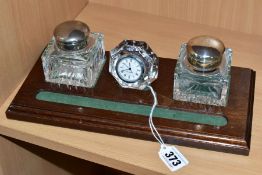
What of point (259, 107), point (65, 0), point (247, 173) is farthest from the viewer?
point (65, 0)

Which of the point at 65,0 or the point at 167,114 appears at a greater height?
the point at 65,0

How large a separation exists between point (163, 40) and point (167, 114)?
238 millimetres

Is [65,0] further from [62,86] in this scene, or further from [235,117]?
[235,117]

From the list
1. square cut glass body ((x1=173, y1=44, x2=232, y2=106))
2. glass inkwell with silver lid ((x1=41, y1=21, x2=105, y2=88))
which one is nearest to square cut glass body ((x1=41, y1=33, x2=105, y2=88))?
glass inkwell with silver lid ((x1=41, y1=21, x2=105, y2=88))

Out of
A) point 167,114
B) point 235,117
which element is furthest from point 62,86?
point 235,117

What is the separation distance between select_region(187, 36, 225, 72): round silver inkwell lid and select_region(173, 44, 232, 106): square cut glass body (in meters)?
0.01

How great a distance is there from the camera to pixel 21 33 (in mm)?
837

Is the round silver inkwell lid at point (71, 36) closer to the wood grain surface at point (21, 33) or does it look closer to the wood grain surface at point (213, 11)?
the wood grain surface at point (21, 33)

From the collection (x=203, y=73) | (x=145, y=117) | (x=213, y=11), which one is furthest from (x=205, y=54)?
(x=213, y=11)

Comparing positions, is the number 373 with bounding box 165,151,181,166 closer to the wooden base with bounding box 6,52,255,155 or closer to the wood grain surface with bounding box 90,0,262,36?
the wooden base with bounding box 6,52,255,155

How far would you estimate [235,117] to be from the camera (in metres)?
0.77

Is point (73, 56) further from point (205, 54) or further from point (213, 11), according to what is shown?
point (213, 11)

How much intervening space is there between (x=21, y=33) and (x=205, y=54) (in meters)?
0.32

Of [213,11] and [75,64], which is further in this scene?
[213,11]
